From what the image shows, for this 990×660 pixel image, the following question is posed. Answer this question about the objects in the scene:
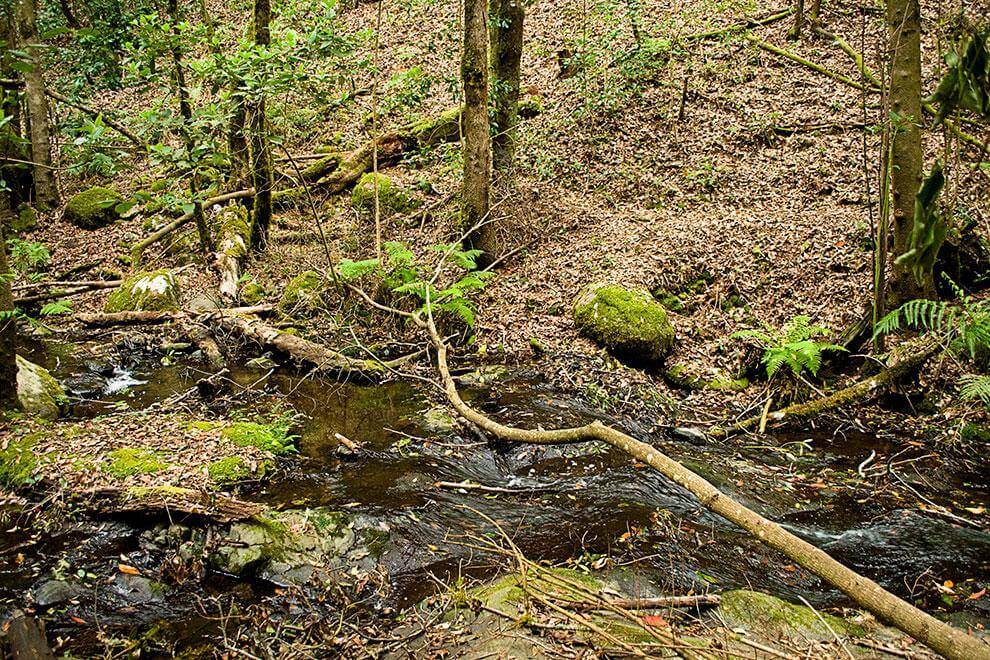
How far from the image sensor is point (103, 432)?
17.8 feet

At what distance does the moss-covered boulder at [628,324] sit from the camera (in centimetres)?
760

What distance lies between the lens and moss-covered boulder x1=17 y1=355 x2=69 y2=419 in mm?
5602

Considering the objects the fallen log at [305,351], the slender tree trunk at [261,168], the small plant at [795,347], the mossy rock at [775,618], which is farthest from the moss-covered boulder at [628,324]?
the slender tree trunk at [261,168]

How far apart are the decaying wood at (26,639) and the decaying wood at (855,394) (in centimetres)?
591

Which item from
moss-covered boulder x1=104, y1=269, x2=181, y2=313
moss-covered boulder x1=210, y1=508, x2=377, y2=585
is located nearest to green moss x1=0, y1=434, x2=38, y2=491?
moss-covered boulder x1=210, y1=508, x2=377, y2=585

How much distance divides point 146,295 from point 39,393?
383cm

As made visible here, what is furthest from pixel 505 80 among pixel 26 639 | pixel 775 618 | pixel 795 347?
pixel 26 639

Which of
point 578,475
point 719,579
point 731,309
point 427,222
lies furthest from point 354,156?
point 719,579

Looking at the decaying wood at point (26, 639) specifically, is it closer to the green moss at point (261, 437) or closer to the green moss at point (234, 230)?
the green moss at point (261, 437)

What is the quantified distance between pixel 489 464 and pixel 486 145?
18.2ft

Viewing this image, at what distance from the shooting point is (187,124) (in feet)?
21.9

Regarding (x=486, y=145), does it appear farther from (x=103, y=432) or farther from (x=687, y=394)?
(x=103, y=432)

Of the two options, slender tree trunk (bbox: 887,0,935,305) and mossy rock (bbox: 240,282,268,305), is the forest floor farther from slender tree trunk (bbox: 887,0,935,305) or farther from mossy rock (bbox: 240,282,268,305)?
slender tree trunk (bbox: 887,0,935,305)

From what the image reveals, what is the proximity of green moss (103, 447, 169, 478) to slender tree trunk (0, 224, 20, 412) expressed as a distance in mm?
1162
